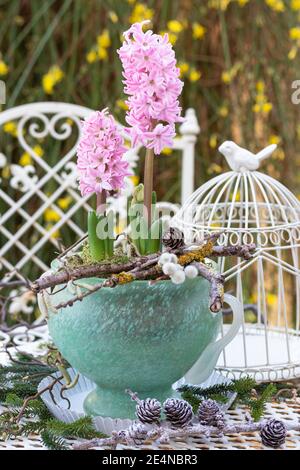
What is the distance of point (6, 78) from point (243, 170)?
118 centimetres

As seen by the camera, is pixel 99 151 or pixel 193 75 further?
pixel 193 75

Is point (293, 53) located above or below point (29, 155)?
above

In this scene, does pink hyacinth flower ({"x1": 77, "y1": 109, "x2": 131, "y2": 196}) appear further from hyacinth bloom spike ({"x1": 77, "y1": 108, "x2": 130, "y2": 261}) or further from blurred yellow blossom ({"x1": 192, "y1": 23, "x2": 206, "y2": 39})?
blurred yellow blossom ({"x1": 192, "y1": 23, "x2": 206, "y2": 39})

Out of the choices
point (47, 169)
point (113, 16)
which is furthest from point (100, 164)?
point (113, 16)

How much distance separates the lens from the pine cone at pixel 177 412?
606 mm

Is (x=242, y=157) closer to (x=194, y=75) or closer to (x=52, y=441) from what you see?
(x=52, y=441)

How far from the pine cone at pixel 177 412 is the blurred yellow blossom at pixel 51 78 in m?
1.26

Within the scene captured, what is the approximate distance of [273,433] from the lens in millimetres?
616

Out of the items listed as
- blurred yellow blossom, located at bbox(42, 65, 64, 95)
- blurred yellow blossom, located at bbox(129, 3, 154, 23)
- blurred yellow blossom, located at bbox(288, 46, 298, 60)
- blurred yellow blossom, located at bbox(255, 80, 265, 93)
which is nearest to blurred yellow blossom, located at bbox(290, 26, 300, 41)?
blurred yellow blossom, located at bbox(288, 46, 298, 60)

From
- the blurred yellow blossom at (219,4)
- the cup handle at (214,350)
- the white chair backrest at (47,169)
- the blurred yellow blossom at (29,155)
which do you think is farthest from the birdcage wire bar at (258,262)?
the blurred yellow blossom at (219,4)

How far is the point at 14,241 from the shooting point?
144cm

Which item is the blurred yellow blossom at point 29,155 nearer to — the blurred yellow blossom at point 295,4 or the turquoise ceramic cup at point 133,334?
the blurred yellow blossom at point 295,4

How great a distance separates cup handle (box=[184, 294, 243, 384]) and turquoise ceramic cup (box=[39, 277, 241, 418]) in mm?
17

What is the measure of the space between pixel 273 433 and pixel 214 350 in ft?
0.33
